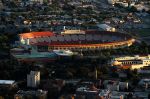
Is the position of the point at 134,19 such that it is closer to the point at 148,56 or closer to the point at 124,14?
the point at 124,14

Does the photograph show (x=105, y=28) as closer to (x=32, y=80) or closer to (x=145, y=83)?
(x=145, y=83)

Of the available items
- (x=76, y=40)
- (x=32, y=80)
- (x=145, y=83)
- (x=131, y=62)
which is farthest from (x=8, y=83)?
(x=76, y=40)

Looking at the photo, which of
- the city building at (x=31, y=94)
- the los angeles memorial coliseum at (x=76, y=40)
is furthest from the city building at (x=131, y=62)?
the city building at (x=31, y=94)

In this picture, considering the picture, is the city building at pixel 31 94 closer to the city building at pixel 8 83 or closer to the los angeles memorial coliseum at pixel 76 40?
the city building at pixel 8 83

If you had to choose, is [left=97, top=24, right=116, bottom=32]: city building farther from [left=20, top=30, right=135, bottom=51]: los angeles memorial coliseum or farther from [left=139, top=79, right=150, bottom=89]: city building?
[left=139, top=79, right=150, bottom=89]: city building

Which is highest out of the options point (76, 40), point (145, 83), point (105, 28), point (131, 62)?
point (145, 83)
